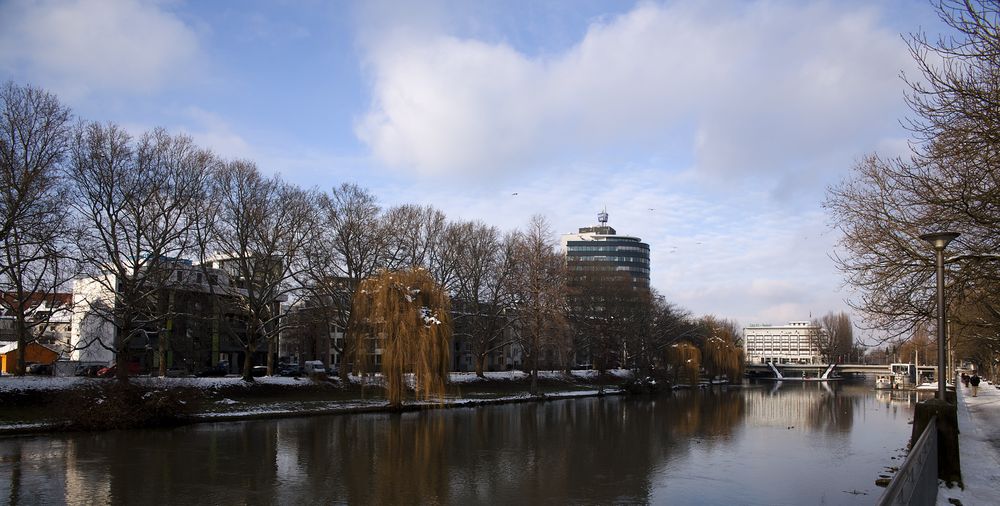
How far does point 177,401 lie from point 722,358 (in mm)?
70579

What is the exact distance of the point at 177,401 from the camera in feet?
105

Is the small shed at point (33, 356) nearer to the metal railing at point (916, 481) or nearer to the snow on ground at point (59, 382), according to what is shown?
the snow on ground at point (59, 382)

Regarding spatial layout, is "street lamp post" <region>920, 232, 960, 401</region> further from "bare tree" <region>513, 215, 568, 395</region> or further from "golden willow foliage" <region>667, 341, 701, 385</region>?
"golden willow foliage" <region>667, 341, 701, 385</region>

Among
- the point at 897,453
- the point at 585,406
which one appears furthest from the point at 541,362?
the point at 897,453

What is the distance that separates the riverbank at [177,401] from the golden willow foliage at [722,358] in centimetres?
3847

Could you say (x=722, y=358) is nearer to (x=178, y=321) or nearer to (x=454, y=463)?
(x=178, y=321)

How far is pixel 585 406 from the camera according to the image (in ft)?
169

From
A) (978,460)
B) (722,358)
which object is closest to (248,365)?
(978,460)

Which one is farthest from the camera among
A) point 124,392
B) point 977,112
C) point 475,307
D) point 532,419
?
point 475,307

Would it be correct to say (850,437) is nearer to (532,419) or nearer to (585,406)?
(532,419)

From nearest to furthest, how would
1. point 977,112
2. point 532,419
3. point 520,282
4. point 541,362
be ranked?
point 977,112, point 532,419, point 520,282, point 541,362

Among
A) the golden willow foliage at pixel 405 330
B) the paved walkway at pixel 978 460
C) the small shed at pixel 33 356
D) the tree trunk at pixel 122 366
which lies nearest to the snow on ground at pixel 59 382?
the tree trunk at pixel 122 366

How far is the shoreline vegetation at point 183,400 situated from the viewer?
29.2m

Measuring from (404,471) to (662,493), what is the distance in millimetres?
7330
